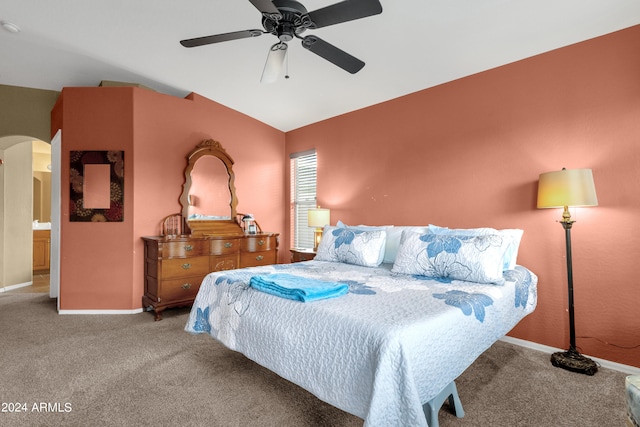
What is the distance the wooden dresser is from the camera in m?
3.56

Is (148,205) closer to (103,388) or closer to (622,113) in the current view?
(103,388)

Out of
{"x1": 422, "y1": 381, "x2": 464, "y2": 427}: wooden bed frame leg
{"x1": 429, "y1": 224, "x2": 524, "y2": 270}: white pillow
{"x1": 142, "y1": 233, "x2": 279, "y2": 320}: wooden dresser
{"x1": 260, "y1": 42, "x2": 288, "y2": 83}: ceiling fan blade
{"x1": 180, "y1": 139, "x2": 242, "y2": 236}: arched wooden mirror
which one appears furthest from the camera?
{"x1": 180, "y1": 139, "x2": 242, "y2": 236}: arched wooden mirror

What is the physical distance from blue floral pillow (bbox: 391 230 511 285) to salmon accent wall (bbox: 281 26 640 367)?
75 centimetres

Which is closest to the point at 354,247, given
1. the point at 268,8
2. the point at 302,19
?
the point at 302,19

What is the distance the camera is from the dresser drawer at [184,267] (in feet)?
11.8

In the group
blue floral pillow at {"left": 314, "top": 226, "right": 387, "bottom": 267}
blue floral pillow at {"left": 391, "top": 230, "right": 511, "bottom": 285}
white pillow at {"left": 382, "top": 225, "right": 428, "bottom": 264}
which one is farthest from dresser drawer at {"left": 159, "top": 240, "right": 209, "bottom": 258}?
blue floral pillow at {"left": 391, "top": 230, "right": 511, "bottom": 285}

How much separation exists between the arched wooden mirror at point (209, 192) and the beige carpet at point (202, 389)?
162 cm

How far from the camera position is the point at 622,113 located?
241 cm

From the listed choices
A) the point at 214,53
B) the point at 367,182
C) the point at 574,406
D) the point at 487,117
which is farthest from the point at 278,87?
the point at 574,406

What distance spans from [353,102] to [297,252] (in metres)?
2.02

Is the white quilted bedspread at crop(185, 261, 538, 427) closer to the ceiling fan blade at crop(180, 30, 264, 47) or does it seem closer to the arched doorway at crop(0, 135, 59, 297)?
the ceiling fan blade at crop(180, 30, 264, 47)

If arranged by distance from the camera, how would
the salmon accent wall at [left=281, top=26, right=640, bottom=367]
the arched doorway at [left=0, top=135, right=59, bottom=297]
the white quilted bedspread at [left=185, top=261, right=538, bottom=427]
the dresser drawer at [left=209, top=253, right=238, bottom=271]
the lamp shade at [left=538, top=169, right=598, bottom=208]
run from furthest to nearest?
the arched doorway at [left=0, top=135, right=59, bottom=297], the dresser drawer at [left=209, top=253, right=238, bottom=271], the salmon accent wall at [left=281, top=26, right=640, bottom=367], the lamp shade at [left=538, top=169, right=598, bottom=208], the white quilted bedspread at [left=185, top=261, right=538, bottom=427]

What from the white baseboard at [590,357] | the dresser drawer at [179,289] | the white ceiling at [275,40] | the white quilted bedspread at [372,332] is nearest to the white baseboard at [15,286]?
the white ceiling at [275,40]

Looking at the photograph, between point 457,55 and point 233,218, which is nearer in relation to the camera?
point 457,55
